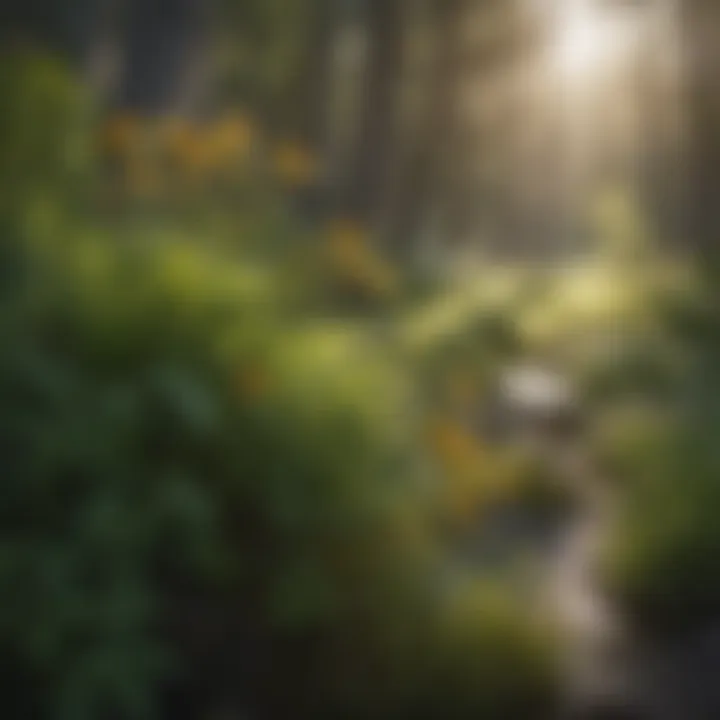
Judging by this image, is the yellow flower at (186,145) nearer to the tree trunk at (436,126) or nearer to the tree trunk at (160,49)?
the tree trunk at (160,49)

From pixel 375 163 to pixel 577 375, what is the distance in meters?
0.42

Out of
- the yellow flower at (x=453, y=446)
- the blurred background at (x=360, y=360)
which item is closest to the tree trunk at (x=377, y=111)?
the blurred background at (x=360, y=360)

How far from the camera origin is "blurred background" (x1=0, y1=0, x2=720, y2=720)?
5.68 feet

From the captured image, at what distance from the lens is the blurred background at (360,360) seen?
173 cm

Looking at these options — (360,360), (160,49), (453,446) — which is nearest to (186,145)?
(160,49)

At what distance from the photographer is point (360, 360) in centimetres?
182

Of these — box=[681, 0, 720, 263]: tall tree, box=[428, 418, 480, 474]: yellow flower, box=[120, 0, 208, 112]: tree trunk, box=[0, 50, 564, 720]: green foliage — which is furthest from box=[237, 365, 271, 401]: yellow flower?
box=[681, 0, 720, 263]: tall tree

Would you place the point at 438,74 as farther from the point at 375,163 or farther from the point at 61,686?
the point at 61,686

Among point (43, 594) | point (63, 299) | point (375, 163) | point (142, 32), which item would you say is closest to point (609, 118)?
point (375, 163)

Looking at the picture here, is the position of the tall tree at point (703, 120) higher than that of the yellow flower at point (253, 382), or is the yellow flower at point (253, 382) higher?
the tall tree at point (703, 120)

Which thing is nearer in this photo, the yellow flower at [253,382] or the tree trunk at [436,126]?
the yellow flower at [253,382]

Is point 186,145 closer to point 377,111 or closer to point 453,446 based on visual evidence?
point 377,111

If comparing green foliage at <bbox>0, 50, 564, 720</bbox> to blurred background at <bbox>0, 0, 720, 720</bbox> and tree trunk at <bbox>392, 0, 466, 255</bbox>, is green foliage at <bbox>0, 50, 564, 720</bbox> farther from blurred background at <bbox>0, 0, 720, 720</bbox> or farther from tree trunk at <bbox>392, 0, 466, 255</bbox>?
tree trunk at <bbox>392, 0, 466, 255</bbox>

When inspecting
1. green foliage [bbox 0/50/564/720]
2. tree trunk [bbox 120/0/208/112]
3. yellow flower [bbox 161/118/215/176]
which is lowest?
green foliage [bbox 0/50/564/720]
